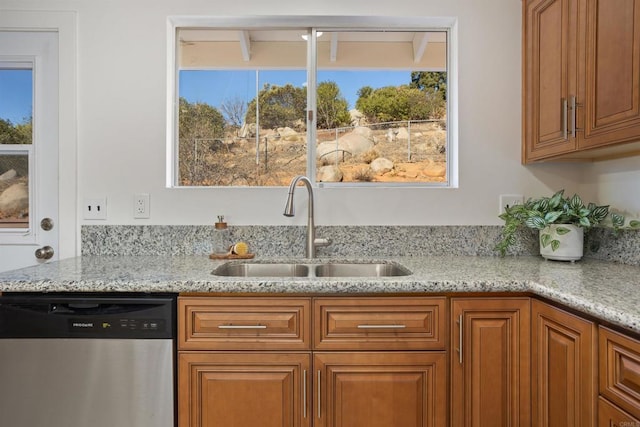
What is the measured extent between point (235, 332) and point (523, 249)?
1419 millimetres

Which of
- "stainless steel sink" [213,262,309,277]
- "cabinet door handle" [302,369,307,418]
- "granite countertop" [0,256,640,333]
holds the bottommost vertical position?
"cabinet door handle" [302,369,307,418]

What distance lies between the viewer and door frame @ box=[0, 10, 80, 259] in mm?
1877

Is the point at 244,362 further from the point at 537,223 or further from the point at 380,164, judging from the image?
the point at 537,223

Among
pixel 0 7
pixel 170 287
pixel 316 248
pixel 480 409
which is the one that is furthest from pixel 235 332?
pixel 0 7

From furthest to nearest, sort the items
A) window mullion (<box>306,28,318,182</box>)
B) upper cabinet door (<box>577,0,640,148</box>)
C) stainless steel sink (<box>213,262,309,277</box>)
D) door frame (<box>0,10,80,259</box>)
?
window mullion (<box>306,28,318,182</box>), door frame (<box>0,10,80,259</box>), stainless steel sink (<box>213,262,309,277</box>), upper cabinet door (<box>577,0,640,148</box>)

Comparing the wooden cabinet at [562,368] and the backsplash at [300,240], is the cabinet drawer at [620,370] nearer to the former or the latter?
the wooden cabinet at [562,368]

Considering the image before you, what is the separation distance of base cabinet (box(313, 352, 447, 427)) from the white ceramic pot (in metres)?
0.79

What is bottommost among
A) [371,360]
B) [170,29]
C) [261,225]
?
[371,360]

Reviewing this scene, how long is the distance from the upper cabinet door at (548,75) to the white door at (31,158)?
7.44 ft

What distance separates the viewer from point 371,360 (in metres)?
1.27

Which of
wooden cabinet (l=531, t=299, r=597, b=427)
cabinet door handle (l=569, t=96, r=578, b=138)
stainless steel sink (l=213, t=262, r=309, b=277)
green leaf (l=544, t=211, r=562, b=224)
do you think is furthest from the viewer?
stainless steel sink (l=213, t=262, r=309, b=277)

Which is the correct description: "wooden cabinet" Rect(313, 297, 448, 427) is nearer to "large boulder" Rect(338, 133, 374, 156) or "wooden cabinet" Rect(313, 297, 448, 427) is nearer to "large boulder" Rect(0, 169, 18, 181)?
"large boulder" Rect(338, 133, 374, 156)

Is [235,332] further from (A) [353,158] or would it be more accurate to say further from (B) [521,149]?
(B) [521,149]

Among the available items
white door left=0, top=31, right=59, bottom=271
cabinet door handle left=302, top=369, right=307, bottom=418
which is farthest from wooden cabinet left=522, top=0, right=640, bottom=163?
white door left=0, top=31, right=59, bottom=271
